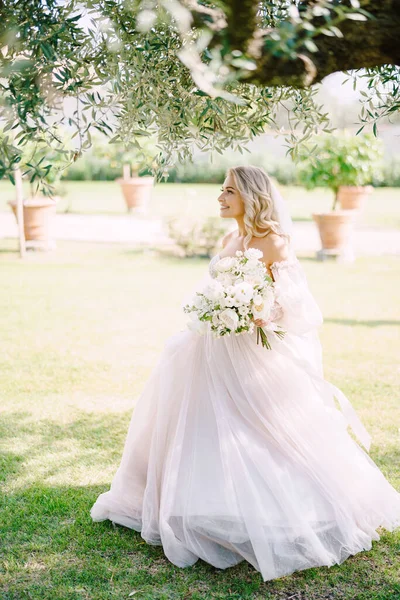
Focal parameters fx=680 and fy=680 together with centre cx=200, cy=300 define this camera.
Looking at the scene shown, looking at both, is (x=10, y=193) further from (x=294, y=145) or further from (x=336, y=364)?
(x=294, y=145)

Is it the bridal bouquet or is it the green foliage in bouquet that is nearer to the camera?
the bridal bouquet

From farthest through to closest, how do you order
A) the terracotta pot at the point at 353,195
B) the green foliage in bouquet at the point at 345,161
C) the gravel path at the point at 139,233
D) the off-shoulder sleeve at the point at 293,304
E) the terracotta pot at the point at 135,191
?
the terracotta pot at the point at 135,191 → the gravel path at the point at 139,233 → the terracotta pot at the point at 353,195 → the green foliage in bouquet at the point at 345,161 → the off-shoulder sleeve at the point at 293,304

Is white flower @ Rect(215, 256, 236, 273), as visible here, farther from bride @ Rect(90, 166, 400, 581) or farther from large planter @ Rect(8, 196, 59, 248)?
large planter @ Rect(8, 196, 59, 248)

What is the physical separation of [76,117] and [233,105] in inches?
38.9

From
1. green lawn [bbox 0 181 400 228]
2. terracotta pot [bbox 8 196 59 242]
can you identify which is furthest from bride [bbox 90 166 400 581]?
green lawn [bbox 0 181 400 228]

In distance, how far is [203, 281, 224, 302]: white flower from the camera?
12.9ft

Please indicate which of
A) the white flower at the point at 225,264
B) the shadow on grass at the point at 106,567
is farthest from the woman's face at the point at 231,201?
the shadow on grass at the point at 106,567

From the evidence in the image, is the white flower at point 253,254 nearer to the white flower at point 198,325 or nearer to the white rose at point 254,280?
the white rose at point 254,280

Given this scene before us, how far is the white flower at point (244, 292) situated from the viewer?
386 centimetres

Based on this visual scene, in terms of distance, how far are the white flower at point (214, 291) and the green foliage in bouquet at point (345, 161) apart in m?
10.0

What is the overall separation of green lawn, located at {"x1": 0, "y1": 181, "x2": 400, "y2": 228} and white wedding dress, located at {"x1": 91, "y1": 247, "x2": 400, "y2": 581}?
14.3 metres

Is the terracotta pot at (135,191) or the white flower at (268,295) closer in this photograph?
the white flower at (268,295)

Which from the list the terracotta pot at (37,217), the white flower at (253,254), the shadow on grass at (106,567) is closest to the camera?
the shadow on grass at (106,567)

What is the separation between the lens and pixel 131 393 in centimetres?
691
